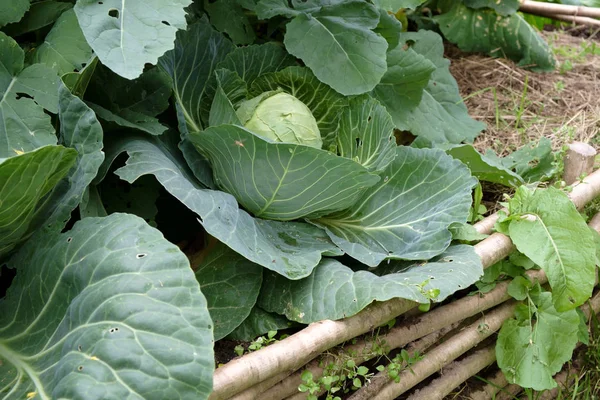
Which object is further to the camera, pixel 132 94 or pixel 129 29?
pixel 132 94

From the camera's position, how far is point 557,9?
306cm

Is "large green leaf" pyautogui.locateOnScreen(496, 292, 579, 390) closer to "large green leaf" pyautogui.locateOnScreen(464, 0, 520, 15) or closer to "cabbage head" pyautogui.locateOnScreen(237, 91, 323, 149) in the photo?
"cabbage head" pyautogui.locateOnScreen(237, 91, 323, 149)

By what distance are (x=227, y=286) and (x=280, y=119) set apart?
0.48 metres

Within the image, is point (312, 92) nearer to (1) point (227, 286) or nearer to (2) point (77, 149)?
(1) point (227, 286)

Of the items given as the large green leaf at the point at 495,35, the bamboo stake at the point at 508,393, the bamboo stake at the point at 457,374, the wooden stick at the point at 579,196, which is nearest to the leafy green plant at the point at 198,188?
the wooden stick at the point at 579,196

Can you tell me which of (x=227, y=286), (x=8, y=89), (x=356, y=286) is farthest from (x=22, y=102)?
(x=356, y=286)

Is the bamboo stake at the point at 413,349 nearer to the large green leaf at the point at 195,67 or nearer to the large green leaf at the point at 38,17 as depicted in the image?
the large green leaf at the point at 195,67

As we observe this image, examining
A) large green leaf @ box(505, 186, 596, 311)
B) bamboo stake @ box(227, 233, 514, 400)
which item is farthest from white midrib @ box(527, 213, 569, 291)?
bamboo stake @ box(227, 233, 514, 400)

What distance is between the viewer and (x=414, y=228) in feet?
6.14

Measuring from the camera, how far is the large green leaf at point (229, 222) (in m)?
1.53

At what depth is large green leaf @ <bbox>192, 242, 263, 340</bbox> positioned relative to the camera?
1.66 m

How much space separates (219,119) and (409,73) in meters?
0.81

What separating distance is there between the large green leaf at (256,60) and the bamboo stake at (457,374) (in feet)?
3.46

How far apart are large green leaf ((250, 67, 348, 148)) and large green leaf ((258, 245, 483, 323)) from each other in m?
0.47
